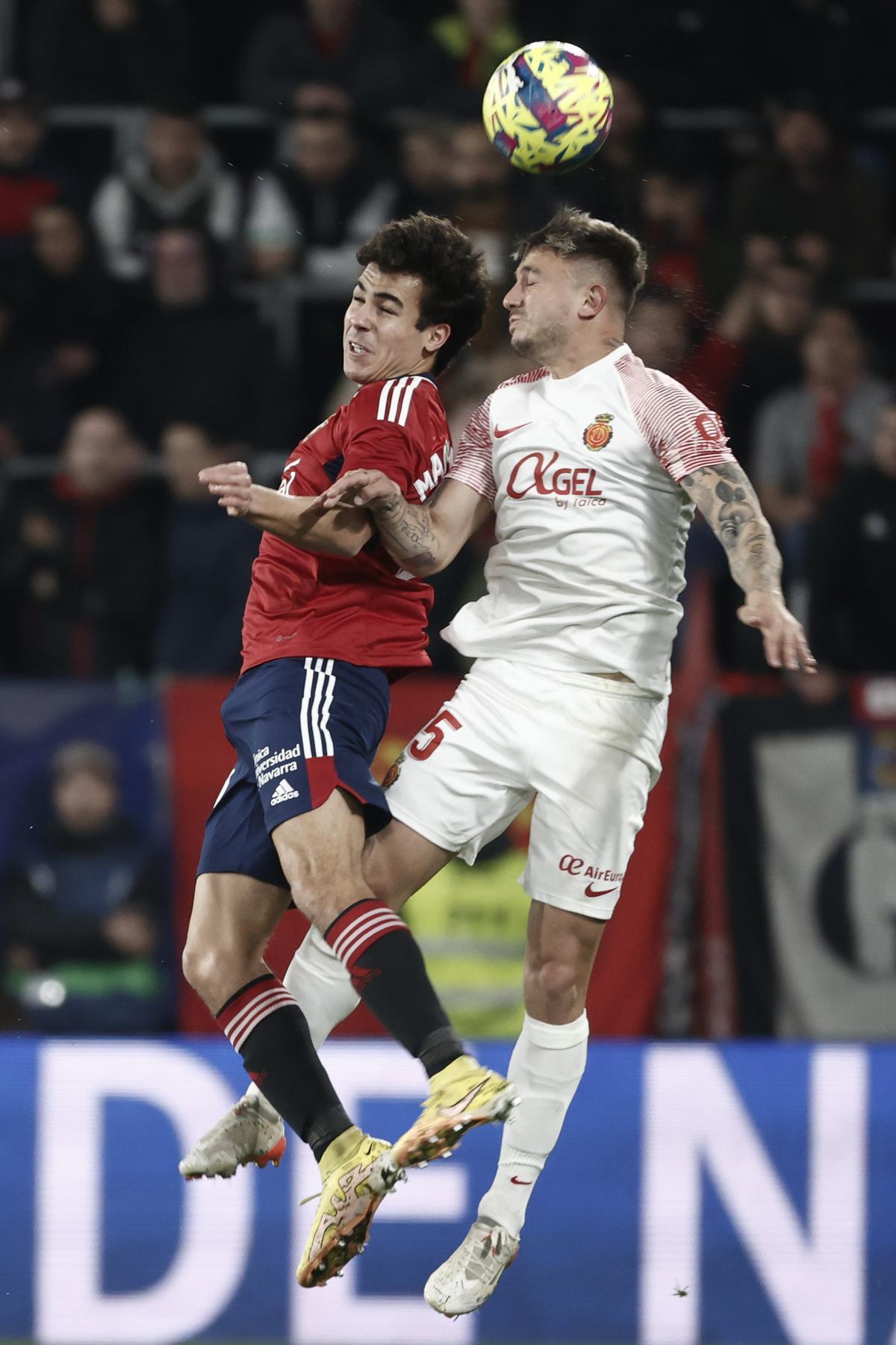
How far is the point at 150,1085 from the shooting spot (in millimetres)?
6648

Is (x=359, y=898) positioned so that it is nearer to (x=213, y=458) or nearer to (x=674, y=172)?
(x=213, y=458)

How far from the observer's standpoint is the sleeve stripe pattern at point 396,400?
4531mm

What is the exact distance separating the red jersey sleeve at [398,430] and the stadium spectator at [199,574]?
3.34m

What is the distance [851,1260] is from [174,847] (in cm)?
294

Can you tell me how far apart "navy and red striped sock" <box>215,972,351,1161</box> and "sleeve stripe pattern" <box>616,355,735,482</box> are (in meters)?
1.48

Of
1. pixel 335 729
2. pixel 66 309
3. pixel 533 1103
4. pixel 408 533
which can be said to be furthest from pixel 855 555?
pixel 335 729

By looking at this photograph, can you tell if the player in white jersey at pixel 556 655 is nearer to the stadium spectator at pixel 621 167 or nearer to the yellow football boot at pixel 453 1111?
the stadium spectator at pixel 621 167

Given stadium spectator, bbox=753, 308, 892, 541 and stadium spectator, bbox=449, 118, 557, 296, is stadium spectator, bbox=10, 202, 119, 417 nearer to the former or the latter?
stadium spectator, bbox=449, 118, 557, 296

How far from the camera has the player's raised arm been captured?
4195mm

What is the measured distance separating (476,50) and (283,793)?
5.97m

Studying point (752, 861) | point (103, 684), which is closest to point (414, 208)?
point (103, 684)

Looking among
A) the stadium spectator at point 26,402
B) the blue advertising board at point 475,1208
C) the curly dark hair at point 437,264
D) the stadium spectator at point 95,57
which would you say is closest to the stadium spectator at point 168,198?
the stadium spectator at point 26,402

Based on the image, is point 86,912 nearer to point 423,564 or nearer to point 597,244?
point 423,564

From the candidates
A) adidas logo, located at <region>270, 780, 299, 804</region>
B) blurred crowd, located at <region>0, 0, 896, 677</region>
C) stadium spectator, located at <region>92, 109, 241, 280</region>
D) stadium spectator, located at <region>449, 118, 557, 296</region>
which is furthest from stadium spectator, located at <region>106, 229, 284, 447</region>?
adidas logo, located at <region>270, 780, 299, 804</region>
